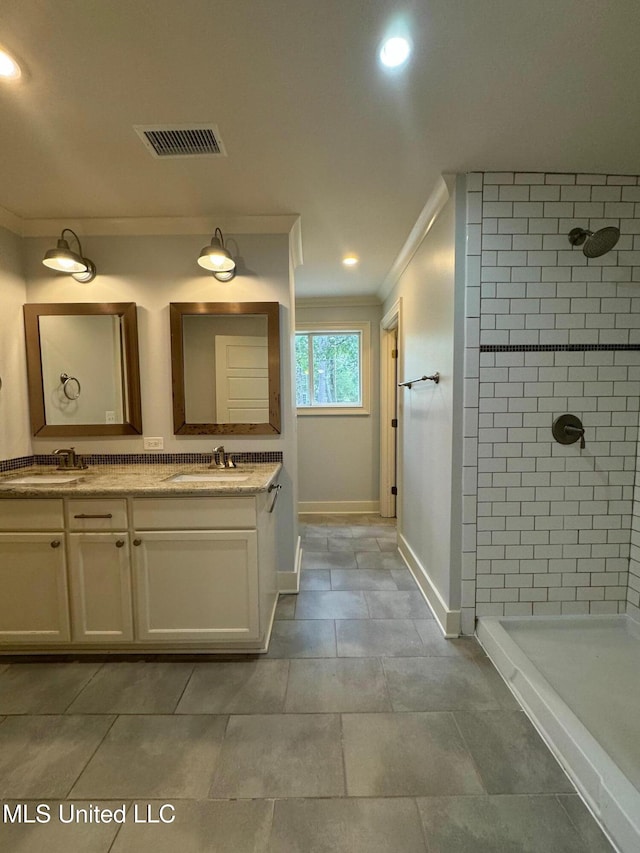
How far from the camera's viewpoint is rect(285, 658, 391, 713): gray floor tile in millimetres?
1502

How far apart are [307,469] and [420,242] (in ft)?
8.37

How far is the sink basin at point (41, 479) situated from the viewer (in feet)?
6.23

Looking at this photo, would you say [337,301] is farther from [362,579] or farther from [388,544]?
[362,579]

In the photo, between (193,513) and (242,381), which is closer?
(193,513)

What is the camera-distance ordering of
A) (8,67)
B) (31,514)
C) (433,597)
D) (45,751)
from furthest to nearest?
1. (433,597)
2. (31,514)
3. (45,751)
4. (8,67)

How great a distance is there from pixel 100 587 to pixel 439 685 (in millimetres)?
1697

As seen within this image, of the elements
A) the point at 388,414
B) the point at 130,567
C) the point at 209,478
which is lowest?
the point at 130,567

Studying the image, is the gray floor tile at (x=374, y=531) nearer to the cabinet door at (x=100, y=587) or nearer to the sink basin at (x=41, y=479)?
the cabinet door at (x=100, y=587)

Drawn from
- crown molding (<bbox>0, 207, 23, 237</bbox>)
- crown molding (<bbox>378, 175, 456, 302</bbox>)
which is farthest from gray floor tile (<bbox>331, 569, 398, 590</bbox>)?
crown molding (<bbox>0, 207, 23, 237</bbox>)

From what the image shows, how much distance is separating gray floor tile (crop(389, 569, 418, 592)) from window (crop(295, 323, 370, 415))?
1824 millimetres

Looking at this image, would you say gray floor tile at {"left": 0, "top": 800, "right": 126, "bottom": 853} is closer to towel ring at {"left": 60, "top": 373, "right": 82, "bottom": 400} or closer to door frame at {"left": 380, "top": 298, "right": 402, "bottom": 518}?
towel ring at {"left": 60, "top": 373, "right": 82, "bottom": 400}

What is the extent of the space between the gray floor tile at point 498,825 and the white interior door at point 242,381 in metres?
1.91

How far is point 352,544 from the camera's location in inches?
126

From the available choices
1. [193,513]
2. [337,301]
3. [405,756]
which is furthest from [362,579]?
[337,301]
